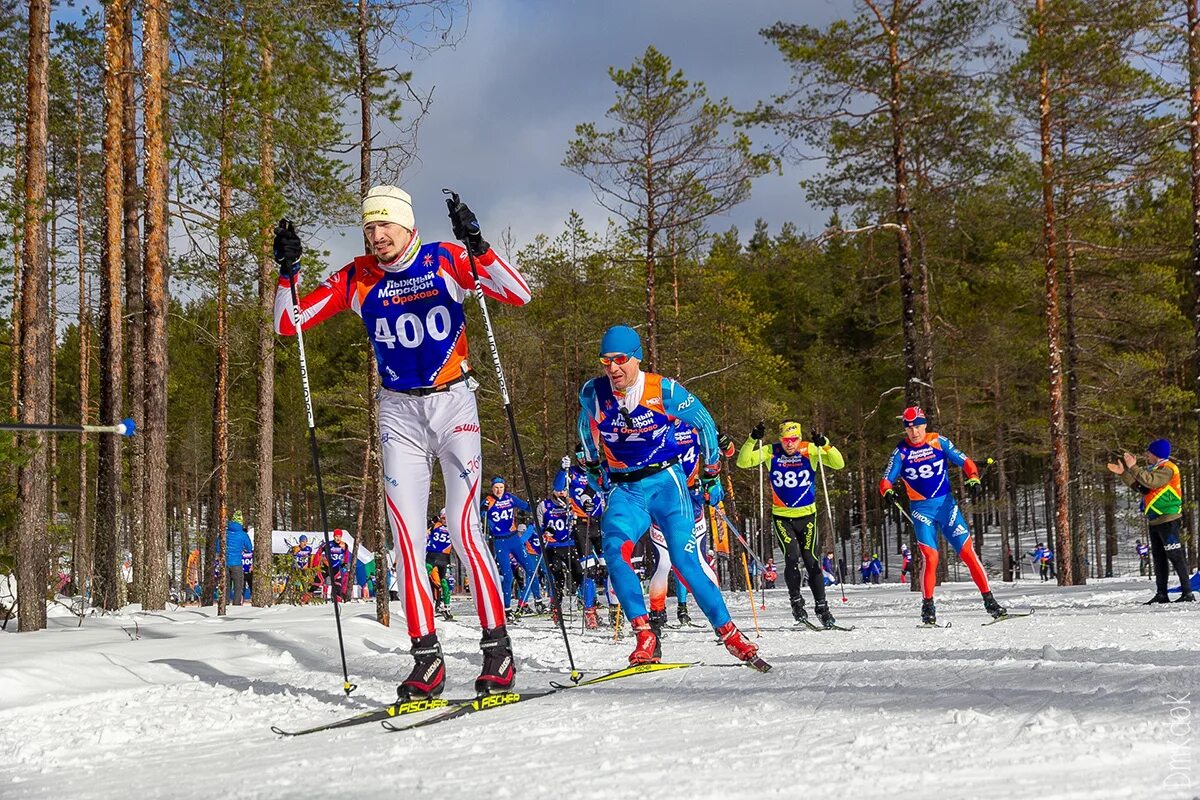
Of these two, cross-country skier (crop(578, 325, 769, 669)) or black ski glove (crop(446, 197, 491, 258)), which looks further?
cross-country skier (crop(578, 325, 769, 669))

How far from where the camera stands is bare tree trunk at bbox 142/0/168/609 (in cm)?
1441

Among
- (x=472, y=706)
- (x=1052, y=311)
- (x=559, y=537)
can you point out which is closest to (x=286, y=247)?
(x=472, y=706)

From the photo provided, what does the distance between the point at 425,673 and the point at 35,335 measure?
28.7 feet

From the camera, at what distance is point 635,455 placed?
682cm

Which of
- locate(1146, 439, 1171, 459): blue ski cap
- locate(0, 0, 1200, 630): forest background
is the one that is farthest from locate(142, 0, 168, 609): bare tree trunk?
locate(1146, 439, 1171, 459): blue ski cap

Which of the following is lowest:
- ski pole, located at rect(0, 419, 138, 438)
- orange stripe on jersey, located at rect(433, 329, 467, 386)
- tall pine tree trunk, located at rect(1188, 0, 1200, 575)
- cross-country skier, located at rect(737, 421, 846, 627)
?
cross-country skier, located at rect(737, 421, 846, 627)

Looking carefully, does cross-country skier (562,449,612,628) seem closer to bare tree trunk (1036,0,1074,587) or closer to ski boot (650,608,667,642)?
ski boot (650,608,667,642)

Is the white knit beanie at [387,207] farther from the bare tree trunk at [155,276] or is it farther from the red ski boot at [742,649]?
the bare tree trunk at [155,276]

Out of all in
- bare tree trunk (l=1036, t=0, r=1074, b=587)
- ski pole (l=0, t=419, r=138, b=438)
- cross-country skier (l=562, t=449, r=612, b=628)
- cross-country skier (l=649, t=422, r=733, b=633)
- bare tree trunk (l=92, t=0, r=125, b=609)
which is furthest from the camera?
bare tree trunk (l=1036, t=0, r=1074, b=587)

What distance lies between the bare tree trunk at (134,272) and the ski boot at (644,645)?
11215mm

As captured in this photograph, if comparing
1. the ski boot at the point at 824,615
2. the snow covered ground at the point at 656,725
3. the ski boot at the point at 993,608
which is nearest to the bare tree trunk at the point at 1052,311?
the ski boot at the point at 993,608

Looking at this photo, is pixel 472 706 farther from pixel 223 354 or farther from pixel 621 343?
pixel 223 354

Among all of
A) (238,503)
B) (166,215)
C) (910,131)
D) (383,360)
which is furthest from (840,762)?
(238,503)

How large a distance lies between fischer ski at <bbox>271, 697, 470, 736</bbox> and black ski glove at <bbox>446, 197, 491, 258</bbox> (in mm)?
2332
